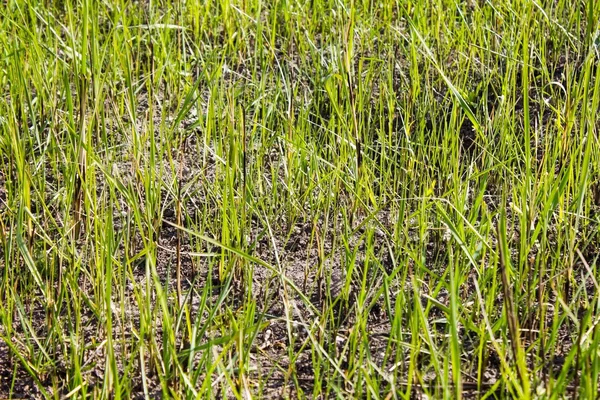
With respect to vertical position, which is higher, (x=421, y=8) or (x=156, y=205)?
(x=421, y=8)

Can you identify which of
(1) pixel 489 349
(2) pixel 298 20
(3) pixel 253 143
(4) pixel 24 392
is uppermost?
(2) pixel 298 20

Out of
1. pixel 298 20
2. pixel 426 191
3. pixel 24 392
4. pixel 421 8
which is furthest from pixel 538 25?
pixel 24 392

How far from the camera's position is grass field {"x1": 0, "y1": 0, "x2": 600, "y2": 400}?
183cm

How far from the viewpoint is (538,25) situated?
2.94 m

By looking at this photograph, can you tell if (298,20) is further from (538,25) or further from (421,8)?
(538,25)

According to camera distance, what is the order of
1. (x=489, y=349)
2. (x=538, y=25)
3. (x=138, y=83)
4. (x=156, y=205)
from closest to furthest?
(x=489, y=349)
(x=156, y=205)
(x=538, y=25)
(x=138, y=83)

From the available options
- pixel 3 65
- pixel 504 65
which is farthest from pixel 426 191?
pixel 3 65

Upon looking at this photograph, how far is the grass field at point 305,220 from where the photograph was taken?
71.9 inches

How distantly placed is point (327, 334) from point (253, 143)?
34.0 inches

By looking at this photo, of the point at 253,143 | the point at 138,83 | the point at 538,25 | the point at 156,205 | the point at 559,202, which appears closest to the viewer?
the point at 559,202

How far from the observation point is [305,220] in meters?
2.43

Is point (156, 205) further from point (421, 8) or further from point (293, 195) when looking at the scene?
point (421, 8)

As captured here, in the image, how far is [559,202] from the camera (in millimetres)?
2154

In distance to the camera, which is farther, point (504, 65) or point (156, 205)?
point (504, 65)
